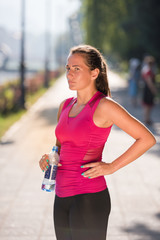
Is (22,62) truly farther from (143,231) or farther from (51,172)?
(51,172)

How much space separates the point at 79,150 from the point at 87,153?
0.17 feet

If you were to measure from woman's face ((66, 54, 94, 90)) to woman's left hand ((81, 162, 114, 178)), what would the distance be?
0.47 metres

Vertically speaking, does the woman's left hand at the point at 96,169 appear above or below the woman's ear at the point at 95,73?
below

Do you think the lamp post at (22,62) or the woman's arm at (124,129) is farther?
the lamp post at (22,62)

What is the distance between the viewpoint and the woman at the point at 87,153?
2594 millimetres

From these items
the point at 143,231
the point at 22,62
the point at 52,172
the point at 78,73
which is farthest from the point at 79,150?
the point at 22,62

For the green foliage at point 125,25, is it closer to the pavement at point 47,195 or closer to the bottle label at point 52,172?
the pavement at point 47,195

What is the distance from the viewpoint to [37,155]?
29.6ft

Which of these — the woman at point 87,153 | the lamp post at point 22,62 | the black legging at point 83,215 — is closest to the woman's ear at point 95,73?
the woman at point 87,153

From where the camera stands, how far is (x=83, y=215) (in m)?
2.61

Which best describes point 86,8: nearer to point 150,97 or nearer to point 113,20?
point 113,20

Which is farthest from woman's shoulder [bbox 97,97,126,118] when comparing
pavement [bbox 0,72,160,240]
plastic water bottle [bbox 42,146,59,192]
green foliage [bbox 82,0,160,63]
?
green foliage [bbox 82,0,160,63]

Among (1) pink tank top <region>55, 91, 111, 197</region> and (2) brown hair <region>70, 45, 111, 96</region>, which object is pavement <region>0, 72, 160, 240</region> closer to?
(1) pink tank top <region>55, 91, 111, 197</region>

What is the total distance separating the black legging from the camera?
2.60m
